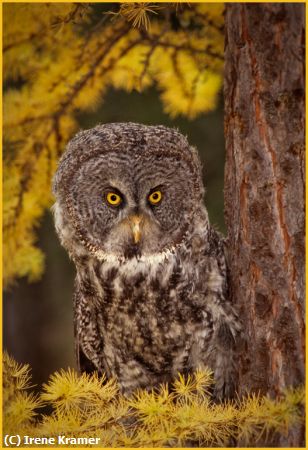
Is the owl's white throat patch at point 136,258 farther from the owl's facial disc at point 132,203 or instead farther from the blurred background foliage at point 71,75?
the blurred background foliage at point 71,75

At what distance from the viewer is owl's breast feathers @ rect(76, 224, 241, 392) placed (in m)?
1.78

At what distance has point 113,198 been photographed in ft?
5.57

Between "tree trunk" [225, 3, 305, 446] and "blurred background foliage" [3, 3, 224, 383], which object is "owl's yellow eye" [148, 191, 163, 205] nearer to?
"tree trunk" [225, 3, 305, 446]

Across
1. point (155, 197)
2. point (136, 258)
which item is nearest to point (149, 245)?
point (136, 258)

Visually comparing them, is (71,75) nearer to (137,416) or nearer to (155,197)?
(155,197)

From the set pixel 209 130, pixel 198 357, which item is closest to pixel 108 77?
pixel 209 130

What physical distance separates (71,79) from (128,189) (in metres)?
0.52

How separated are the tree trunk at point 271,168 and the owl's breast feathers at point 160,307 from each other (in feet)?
0.70

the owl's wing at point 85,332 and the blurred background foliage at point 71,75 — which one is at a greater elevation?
the blurred background foliage at point 71,75

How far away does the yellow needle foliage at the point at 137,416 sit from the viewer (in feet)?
4.84

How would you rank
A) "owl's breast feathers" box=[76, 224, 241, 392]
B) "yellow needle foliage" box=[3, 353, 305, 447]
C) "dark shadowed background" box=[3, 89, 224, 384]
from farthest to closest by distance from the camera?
1. "dark shadowed background" box=[3, 89, 224, 384]
2. "owl's breast feathers" box=[76, 224, 241, 392]
3. "yellow needle foliage" box=[3, 353, 305, 447]

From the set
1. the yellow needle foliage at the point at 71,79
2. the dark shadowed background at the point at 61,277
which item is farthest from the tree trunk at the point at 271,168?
the dark shadowed background at the point at 61,277

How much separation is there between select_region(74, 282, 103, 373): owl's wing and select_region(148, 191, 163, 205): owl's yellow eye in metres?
0.48

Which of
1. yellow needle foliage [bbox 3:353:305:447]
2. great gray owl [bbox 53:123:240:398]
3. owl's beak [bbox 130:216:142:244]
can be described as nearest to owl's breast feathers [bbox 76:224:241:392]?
great gray owl [bbox 53:123:240:398]
